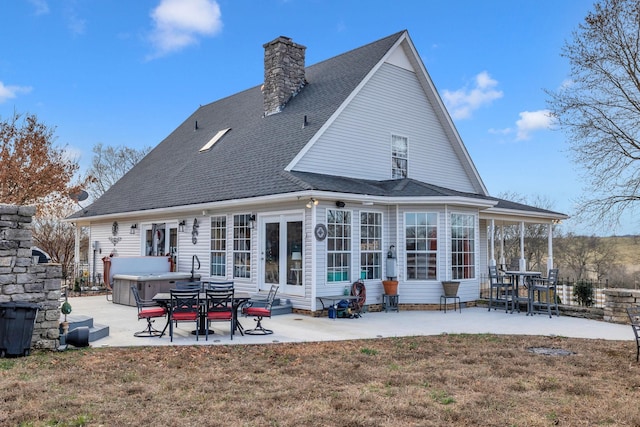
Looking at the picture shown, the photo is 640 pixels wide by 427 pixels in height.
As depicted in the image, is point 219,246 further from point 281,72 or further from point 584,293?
point 584,293

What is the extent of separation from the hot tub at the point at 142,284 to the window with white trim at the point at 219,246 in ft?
1.84

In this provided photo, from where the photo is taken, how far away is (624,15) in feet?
50.1

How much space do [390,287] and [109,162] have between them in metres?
29.2

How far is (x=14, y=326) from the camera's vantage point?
7.10 meters

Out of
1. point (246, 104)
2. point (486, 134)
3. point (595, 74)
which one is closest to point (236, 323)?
point (246, 104)

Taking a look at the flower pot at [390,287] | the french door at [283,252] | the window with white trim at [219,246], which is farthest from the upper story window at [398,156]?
the window with white trim at [219,246]

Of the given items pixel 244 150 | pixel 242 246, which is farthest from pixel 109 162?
pixel 242 246

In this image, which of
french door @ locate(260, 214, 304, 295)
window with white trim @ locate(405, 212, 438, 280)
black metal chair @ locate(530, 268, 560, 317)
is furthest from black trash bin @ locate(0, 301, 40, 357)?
black metal chair @ locate(530, 268, 560, 317)

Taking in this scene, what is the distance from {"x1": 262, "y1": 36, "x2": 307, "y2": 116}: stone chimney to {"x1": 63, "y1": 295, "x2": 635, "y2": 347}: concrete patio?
7332 mm

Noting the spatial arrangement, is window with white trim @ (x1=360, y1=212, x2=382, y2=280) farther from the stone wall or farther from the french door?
the stone wall

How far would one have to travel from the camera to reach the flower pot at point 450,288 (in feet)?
39.9

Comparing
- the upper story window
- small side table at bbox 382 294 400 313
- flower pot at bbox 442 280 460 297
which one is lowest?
small side table at bbox 382 294 400 313

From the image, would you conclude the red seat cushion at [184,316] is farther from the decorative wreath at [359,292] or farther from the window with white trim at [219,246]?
the window with white trim at [219,246]

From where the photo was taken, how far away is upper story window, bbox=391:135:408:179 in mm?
14365
